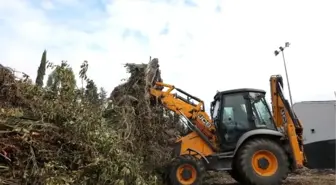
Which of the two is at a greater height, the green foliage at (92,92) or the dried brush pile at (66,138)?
the green foliage at (92,92)

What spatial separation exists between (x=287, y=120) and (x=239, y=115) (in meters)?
0.91

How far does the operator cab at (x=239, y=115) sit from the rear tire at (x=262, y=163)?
336 millimetres

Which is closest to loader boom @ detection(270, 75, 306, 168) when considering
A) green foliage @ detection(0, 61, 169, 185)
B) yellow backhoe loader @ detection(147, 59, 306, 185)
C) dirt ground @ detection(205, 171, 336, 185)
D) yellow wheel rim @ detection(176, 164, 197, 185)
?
yellow backhoe loader @ detection(147, 59, 306, 185)

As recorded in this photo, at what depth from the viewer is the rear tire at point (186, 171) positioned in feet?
23.9

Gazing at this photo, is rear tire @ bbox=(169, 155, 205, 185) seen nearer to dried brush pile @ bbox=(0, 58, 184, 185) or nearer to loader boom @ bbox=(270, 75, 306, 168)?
dried brush pile @ bbox=(0, 58, 184, 185)

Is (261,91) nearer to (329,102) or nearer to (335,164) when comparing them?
(335,164)

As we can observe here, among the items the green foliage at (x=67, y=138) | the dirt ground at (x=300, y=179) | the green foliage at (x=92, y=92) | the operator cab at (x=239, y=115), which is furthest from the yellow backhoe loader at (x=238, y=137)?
the green foliage at (x=92, y=92)

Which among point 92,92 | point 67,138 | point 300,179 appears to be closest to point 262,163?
point 300,179

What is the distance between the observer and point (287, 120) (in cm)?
782

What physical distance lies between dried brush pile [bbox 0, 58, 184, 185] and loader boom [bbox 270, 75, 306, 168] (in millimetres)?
2537

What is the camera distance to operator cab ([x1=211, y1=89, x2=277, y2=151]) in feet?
25.6

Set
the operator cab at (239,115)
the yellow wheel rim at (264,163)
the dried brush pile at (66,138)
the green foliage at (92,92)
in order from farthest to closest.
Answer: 1. the operator cab at (239,115)
2. the yellow wheel rim at (264,163)
3. the green foliage at (92,92)
4. the dried brush pile at (66,138)

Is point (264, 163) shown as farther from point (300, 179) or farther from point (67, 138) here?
point (67, 138)

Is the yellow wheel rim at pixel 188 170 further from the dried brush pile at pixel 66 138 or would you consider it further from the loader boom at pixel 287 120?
the loader boom at pixel 287 120
